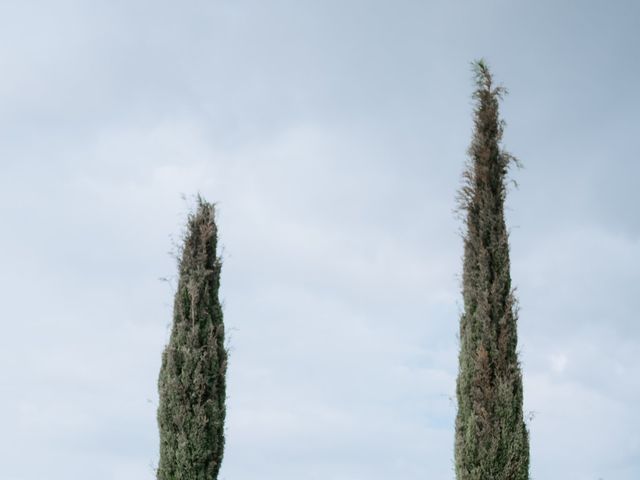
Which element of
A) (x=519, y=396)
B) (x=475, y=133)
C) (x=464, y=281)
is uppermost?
(x=475, y=133)

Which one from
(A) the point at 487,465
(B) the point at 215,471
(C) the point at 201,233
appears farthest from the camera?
(C) the point at 201,233

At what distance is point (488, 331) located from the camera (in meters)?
17.0

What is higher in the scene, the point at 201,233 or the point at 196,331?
the point at 201,233

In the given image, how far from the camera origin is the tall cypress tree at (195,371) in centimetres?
1731

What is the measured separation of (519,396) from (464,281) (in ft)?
8.19

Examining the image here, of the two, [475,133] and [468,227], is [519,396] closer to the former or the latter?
[468,227]

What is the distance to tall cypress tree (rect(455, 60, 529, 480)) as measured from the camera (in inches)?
646

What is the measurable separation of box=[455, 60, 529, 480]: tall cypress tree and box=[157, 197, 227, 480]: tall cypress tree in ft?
15.8

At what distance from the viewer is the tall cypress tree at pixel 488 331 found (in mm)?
16406

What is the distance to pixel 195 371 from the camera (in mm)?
17656

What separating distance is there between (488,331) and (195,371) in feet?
19.1

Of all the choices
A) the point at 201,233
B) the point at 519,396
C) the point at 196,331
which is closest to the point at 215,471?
the point at 196,331

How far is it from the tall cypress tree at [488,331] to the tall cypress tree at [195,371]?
4.81 m

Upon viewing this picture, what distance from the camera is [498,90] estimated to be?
18.8 metres
